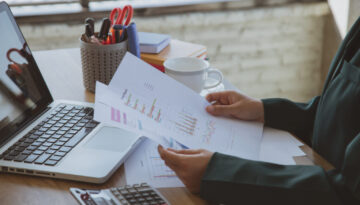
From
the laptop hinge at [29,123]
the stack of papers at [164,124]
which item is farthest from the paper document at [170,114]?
the laptop hinge at [29,123]

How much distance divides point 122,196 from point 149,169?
0.12 meters

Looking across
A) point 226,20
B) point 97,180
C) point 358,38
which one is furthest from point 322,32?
point 97,180

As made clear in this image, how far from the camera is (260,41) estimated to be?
2.49m

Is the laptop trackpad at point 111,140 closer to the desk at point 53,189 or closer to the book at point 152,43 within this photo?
the desk at point 53,189

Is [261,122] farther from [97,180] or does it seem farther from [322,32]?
[322,32]

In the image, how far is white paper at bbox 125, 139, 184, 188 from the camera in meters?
0.78

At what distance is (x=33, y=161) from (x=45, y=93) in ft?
0.90

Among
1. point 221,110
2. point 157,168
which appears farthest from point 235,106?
point 157,168

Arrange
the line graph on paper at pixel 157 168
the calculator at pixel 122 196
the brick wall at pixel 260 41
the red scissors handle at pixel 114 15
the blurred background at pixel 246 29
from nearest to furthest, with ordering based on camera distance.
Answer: the calculator at pixel 122 196 → the line graph on paper at pixel 157 168 → the red scissors handle at pixel 114 15 → the blurred background at pixel 246 29 → the brick wall at pixel 260 41

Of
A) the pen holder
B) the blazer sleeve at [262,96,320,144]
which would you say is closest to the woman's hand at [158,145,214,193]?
the blazer sleeve at [262,96,320,144]

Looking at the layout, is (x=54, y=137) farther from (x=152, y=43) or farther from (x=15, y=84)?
(x=152, y=43)

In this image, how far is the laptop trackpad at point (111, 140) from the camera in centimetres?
87

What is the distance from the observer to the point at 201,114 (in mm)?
974

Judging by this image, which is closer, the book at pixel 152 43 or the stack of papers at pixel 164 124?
the stack of papers at pixel 164 124
